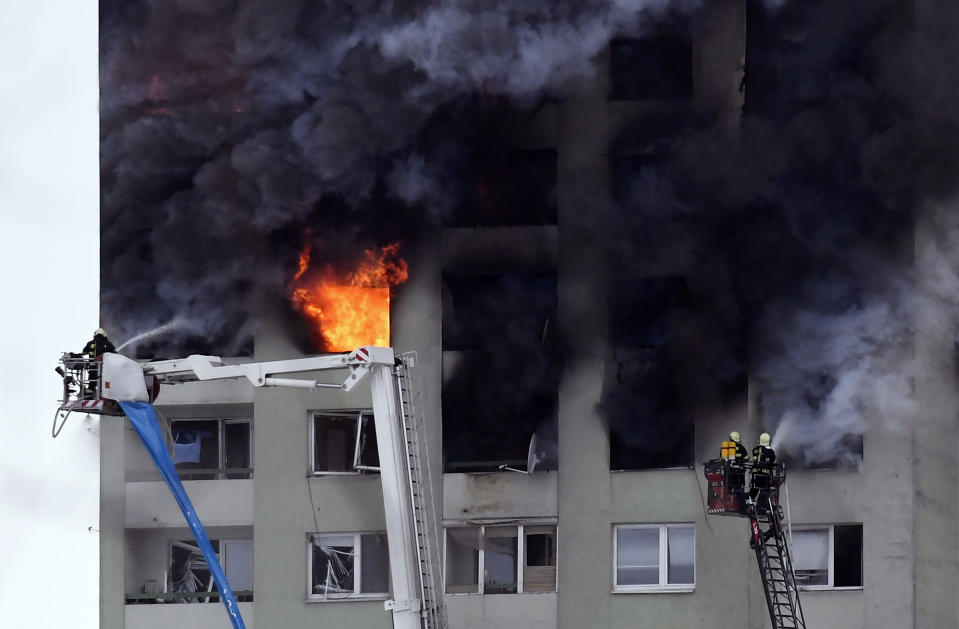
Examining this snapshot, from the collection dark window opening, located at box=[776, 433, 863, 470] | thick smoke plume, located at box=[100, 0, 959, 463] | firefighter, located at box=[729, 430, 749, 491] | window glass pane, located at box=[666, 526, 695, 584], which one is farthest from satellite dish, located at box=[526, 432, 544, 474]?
firefighter, located at box=[729, 430, 749, 491]

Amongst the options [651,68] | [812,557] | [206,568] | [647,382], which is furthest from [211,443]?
[812,557]

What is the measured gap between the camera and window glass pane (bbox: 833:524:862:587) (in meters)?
24.1

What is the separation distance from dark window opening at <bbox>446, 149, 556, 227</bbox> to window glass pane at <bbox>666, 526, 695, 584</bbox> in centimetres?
515

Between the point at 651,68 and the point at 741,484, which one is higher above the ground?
the point at 651,68

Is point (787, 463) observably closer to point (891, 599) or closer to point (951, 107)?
point (891, 599)

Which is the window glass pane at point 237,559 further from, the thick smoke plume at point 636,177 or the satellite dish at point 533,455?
the satellite dish at point 533,455

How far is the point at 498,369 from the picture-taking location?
78.9 ft

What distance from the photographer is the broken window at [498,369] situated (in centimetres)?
2406

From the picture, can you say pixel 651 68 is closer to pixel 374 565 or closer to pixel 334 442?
pixel 334 442

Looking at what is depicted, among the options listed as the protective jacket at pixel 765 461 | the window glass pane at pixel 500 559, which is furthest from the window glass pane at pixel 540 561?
the protective jacket at pixel 765 461

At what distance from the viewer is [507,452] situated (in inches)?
960

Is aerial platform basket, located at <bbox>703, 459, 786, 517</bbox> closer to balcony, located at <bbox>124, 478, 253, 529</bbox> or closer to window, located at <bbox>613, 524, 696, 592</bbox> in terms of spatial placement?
window, located at <bbox>613, 524, 696, 592</bbox>

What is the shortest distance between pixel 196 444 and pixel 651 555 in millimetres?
7378

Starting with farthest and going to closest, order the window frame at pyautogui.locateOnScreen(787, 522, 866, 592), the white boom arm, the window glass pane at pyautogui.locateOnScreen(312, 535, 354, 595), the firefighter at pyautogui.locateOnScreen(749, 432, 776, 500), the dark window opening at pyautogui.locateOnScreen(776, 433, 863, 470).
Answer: the window glass pane at pyautogui.locateOnScreen(312, 535, 354, 595), the window frame at pyautogui.locateOnScreen(787, 522, 866, 592), the dark window opening at pyautogui.locateOnScreen(776, 433, 863, 470), the firefighter at pyautogui.locateOnScreen(749, 432, 776, 500), the white boom arm
